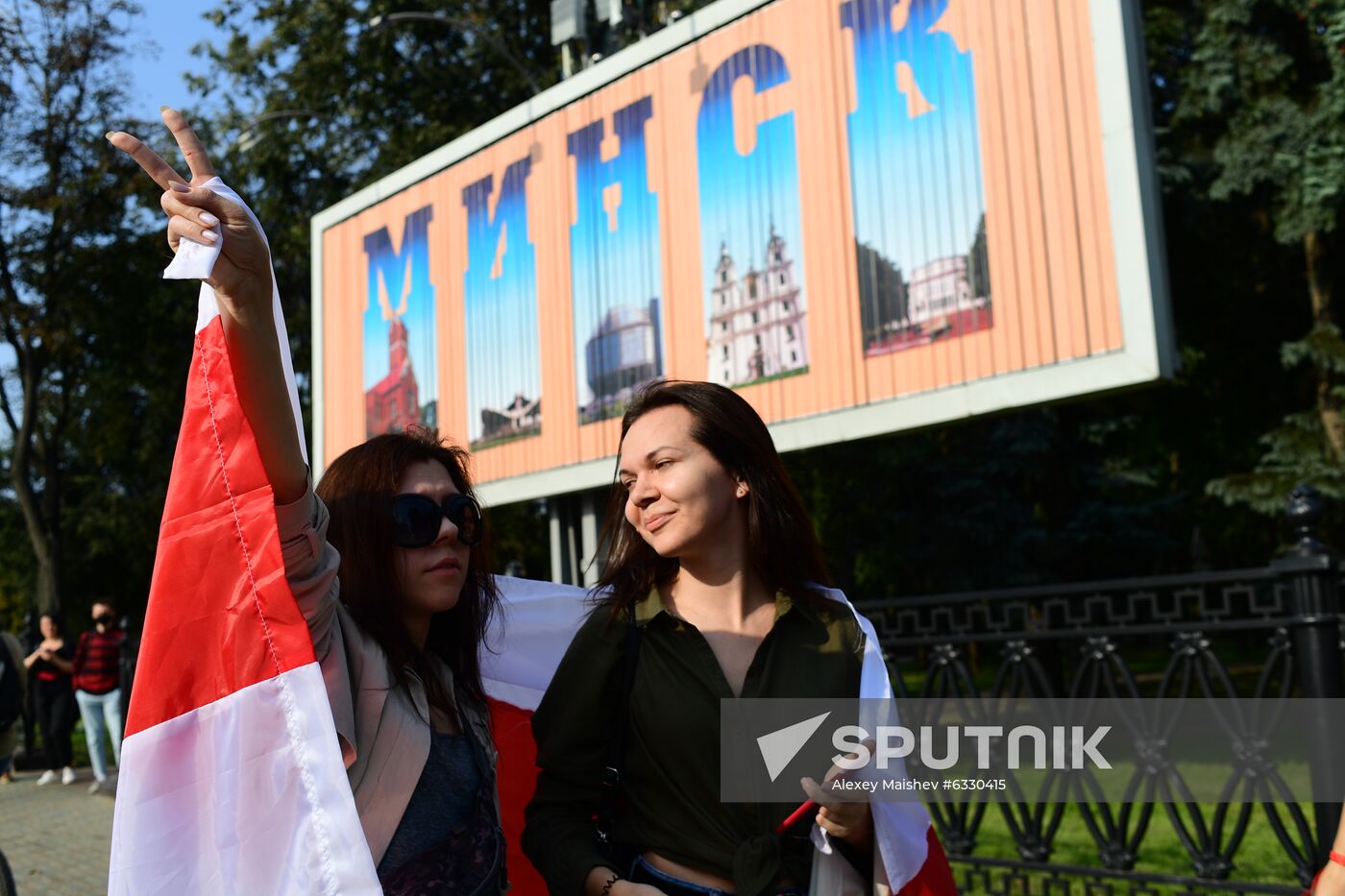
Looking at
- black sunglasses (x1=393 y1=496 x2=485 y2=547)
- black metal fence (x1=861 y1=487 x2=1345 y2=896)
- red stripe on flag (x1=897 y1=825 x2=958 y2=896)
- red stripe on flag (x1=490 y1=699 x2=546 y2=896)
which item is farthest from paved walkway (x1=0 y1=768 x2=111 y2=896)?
red stripe on flag (x1=897 y1=825 x2=958 y2=896)

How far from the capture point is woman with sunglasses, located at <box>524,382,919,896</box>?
249cm

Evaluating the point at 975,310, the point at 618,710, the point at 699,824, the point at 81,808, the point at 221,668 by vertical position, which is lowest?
the point at 81,808

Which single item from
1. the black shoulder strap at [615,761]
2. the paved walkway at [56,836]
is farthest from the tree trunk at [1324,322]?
the black shoulder strap at [615,761]

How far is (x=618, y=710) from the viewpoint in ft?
8.65

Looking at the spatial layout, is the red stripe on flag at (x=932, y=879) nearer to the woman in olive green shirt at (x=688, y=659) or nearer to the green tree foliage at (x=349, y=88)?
Result: the woman in olive green shirt at (x=688, y=659)

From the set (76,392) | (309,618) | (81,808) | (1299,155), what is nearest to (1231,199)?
(1299,155)

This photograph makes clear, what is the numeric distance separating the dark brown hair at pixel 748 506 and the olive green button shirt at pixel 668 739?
0.08 m

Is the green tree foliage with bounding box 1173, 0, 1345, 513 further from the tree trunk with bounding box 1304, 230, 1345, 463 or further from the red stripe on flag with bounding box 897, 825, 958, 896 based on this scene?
the red stripe on flag with bounding box 897, 825, 958, 896

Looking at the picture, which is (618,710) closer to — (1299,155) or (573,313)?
(573,313)

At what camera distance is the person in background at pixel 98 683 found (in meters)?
12.5

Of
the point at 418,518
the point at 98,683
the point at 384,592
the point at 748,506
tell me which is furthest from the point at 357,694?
the point at 98,683

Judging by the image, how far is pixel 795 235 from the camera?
834 centimetres

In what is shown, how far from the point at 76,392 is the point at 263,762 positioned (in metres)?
28.5

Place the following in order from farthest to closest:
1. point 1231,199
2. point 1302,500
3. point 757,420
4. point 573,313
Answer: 1. point 1231,199
2. point 573,313
3. point 1302,500
4. point 757,420
